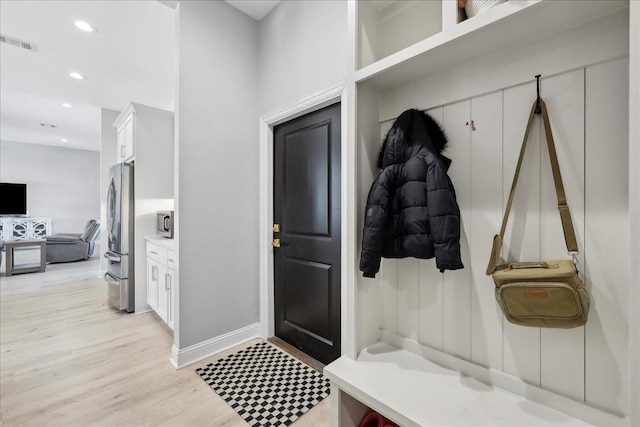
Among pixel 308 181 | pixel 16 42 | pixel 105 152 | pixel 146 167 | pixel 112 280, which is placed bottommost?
pixel 112 280

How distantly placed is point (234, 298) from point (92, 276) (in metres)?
3.99

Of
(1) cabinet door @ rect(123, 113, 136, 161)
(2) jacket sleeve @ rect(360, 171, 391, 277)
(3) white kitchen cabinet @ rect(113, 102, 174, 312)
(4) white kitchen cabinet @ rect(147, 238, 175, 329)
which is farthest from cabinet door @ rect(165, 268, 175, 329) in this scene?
(2) jacket sleeve @ rect(360, 171, 391, 277)

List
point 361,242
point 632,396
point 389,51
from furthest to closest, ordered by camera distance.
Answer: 1. point 389,51
2. point 361,242
3. point 632,396

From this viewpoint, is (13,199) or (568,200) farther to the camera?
(13,199)

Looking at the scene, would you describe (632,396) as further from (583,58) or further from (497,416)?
(583,58)

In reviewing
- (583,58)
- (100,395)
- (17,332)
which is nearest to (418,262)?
(583,58)

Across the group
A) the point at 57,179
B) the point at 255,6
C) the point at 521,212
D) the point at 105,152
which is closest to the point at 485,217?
the point at 521,212

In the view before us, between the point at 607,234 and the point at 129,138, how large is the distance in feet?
13.5

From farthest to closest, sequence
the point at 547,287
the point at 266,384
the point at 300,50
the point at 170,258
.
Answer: the point at 170,258, the point at 300,50, the point at 266,384, the point at 547,287

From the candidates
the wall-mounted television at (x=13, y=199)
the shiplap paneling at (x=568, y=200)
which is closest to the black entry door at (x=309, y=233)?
the shiplap paneling at (x=568, y=200)

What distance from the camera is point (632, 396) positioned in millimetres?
698

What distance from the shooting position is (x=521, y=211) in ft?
3.48

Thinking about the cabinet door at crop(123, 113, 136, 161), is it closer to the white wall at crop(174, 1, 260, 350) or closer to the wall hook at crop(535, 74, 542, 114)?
the white wall at crop(174, 1, 260, 350)

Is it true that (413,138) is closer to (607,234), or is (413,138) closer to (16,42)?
(607,234)
